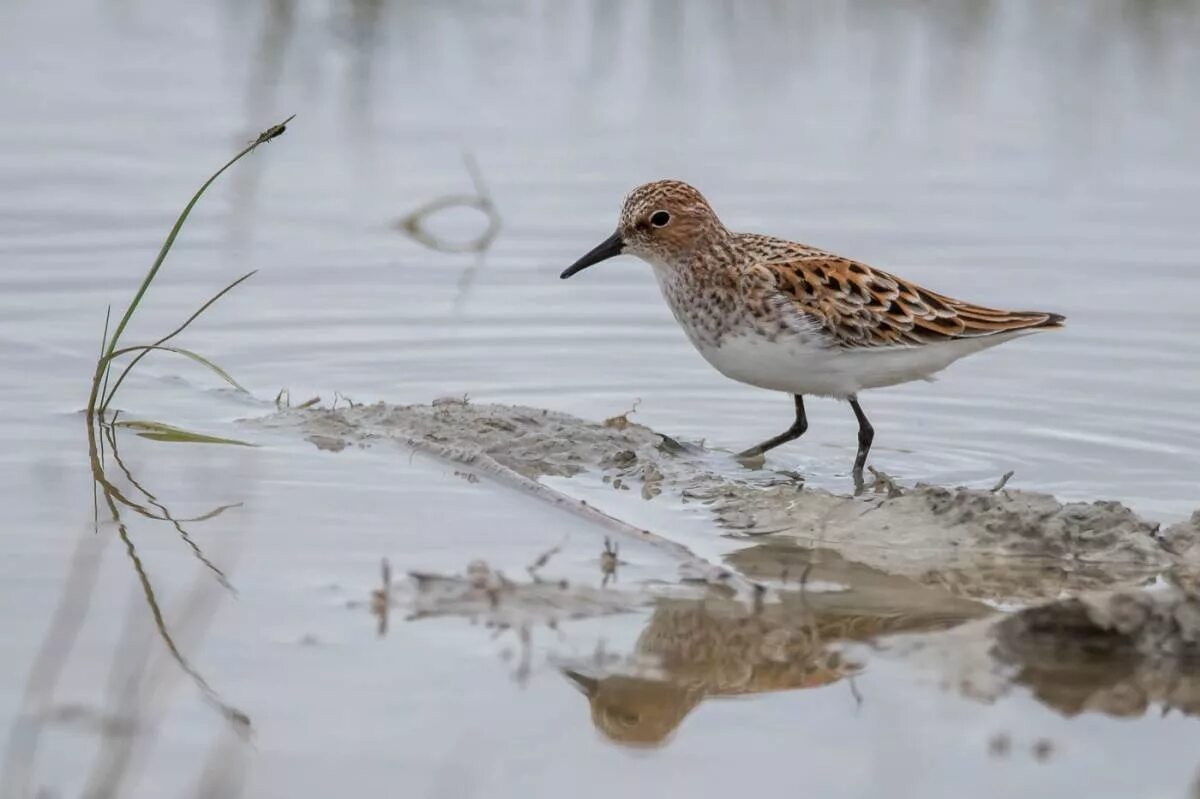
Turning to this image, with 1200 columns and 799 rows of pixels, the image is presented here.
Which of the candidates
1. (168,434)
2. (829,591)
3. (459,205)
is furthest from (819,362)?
(459,205)

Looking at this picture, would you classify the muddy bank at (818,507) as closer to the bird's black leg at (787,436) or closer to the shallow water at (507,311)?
the bird's black leg at (787,436)

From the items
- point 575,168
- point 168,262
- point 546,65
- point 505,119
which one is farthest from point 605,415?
point 546,65

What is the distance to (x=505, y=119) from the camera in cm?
1278

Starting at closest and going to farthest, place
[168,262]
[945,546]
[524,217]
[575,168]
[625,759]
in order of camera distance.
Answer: [625,759]
[945,546]
[168,262]
[524,217]
[575,168]

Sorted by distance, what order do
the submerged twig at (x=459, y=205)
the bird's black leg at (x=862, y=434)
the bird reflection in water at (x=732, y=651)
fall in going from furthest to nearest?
1. the submerged twig at (x=459, y=205)
2. the bird's black leg at (x=862, y=434)
3. the bird reflection in water at (x=732, y=651)

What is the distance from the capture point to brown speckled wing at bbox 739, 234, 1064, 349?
26.1 ft

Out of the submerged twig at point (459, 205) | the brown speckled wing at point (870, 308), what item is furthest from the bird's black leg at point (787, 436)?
the submerged twig at point (459, 205)

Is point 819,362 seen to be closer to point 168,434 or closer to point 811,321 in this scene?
point 811,321

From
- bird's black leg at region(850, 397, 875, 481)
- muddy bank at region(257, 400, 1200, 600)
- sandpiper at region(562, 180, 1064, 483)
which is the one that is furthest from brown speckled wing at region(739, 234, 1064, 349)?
muddy bank at region(257, 400, 1200, 600)

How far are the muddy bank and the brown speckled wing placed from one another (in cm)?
66

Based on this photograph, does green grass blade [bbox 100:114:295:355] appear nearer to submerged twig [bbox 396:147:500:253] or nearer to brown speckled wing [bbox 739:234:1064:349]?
brown speckled wing [bbox 739:234:1064:349]

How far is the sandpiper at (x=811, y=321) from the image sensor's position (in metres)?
7.90

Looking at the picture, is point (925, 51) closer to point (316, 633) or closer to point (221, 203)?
point (221, 203)

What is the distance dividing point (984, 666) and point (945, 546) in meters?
1.30
